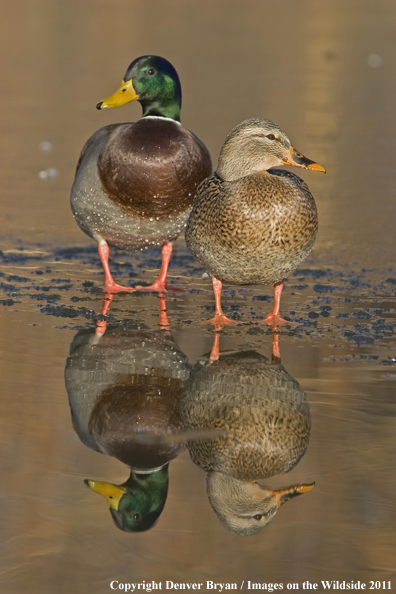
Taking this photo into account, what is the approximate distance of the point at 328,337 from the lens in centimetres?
473

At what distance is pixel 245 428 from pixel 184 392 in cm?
45

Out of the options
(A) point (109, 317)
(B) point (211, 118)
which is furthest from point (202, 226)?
(B) point (211, 118)

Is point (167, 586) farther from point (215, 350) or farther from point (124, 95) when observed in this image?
point (124, 95)

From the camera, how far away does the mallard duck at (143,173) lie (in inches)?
222

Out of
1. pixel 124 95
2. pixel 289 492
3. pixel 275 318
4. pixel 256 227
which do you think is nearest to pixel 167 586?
pixel 289 492

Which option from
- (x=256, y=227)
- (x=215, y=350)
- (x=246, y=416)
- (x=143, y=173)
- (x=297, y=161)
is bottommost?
(x=215, y=350)

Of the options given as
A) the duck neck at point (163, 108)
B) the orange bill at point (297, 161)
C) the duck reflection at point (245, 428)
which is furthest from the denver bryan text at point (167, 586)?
the duck neck at point (163, 108)

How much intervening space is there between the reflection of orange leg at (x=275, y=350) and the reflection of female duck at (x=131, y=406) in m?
0.40

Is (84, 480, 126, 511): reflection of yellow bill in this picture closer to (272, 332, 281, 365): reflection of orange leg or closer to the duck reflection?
the duck reflection

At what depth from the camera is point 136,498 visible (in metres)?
3.03

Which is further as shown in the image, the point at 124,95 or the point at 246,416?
the point at 124,95

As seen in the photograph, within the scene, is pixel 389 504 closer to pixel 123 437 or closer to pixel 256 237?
pixel 123 437

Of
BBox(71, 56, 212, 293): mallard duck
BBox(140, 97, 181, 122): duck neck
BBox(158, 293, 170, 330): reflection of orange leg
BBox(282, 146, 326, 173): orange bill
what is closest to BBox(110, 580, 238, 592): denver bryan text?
BBox(158, 293, 170, 330): reflection of orange leg

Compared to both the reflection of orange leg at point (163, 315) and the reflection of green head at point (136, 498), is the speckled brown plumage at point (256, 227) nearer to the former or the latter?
the reflection of orange leg at point (163, 315)
